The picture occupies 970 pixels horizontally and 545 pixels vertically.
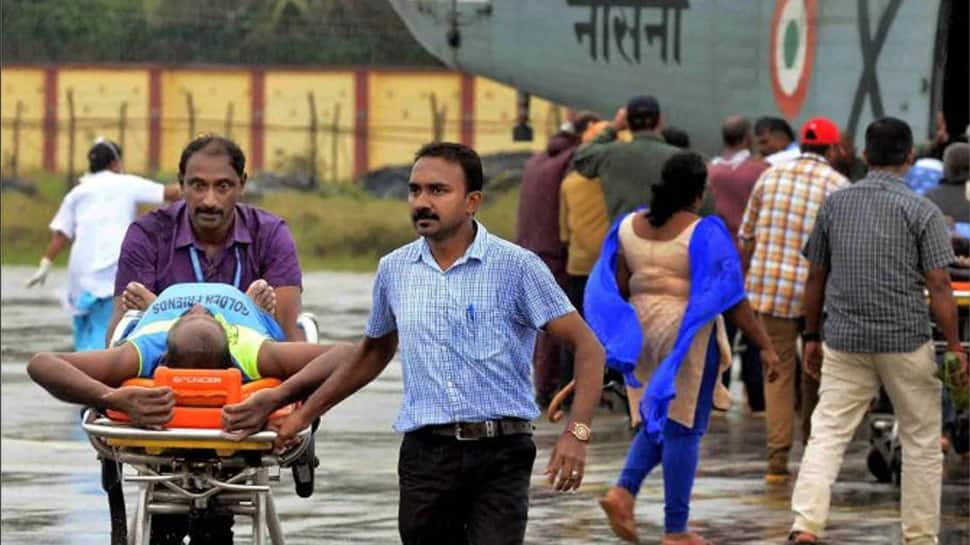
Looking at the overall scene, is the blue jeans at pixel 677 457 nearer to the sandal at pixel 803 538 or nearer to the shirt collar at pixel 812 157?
the sandal at pixel 803 538

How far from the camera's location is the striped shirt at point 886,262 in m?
9.91

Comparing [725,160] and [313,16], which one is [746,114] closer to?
[725,160]

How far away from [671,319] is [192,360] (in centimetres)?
336

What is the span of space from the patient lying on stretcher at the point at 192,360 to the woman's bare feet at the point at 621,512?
2.92m

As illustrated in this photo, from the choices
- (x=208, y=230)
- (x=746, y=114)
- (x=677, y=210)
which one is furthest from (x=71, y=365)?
(x=746, y=114)

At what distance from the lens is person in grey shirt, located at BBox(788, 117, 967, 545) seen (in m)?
9.92

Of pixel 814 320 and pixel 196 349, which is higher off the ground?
pixel 196 349

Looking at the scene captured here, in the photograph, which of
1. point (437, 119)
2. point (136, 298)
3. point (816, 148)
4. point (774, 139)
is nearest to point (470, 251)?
point (136, 298)

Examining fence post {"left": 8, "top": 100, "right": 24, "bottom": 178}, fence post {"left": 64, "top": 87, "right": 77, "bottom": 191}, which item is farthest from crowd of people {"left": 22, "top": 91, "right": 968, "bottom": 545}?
fence post {"left": 8, "top": 100, "right": 24, "bottom": 178}

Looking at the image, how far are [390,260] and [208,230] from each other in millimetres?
1173

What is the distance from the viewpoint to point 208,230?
26.6ft

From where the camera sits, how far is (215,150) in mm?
8086

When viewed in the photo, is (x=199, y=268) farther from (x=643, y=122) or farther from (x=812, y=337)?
(x=643, y=122)

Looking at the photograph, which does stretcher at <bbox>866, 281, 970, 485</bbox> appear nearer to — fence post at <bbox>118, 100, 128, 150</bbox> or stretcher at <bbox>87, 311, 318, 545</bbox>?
A: stretcher at <bbox>87, 311, 318, 545</bbox>
